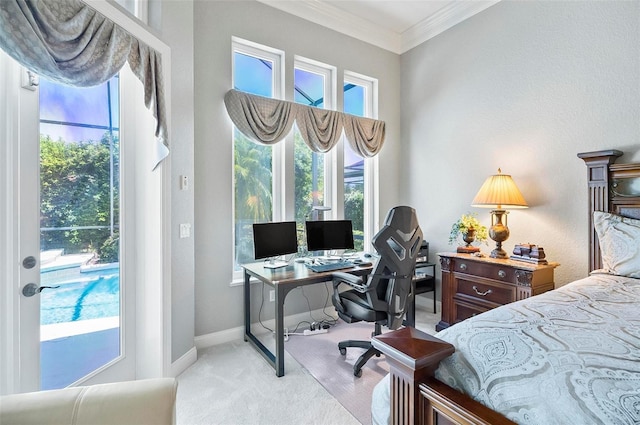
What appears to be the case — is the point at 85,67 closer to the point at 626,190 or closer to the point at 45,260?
the point at 45,260

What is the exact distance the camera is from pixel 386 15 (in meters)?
3.50

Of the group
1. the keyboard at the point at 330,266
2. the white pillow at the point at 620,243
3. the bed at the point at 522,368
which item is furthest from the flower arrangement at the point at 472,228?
the bed at the point at 522,368

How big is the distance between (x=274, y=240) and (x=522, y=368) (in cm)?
223

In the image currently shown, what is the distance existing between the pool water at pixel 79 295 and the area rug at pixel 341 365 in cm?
148

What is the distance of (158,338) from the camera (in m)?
2.02

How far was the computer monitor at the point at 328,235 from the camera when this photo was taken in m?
3.06

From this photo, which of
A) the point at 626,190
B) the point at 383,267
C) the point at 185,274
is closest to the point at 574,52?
the point at 626,190

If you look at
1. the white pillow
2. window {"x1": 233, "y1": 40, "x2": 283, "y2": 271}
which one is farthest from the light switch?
the white pillow

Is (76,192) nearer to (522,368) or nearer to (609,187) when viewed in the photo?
(522,368)

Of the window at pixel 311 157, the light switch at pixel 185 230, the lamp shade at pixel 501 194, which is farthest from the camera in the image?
the window at pixel 311 157

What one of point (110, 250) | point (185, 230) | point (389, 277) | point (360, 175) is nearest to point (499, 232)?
point (389, 277)

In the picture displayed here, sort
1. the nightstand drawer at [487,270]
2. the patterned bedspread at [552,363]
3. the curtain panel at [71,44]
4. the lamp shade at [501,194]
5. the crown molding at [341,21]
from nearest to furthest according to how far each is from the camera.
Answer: the patterned bedspread at [552,363], the curtain panel at [71,44], the nightstand drawer at [487,270], the lamp shade at [501,194], the crown molding at [341,21]

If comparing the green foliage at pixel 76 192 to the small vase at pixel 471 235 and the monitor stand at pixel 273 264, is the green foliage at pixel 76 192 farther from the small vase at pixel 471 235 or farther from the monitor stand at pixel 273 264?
the small vase at pixel 471 235

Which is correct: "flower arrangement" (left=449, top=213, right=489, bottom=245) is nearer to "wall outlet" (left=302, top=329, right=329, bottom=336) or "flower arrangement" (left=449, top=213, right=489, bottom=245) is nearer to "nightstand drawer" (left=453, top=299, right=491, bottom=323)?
"nightstand drawer" (left=453, top=299, right=491, bottom=323)
